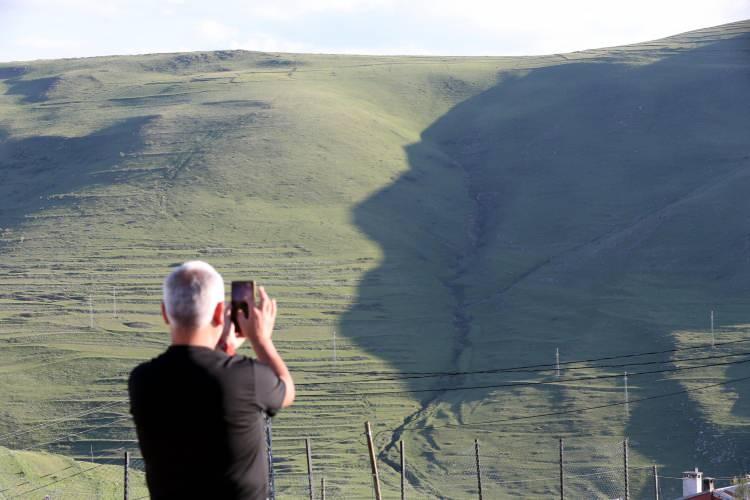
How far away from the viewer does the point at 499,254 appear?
9300cm

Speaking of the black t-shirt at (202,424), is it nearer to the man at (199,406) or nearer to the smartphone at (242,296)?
the man at (199,406)

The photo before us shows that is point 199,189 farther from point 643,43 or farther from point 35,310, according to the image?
point 643,43

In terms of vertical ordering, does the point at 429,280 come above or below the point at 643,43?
below

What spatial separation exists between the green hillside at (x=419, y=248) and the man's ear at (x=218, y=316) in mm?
44568

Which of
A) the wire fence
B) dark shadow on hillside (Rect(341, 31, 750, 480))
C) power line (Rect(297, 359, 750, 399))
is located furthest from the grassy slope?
dark shadow on hillside (Rect(341, 31, 750, 480))

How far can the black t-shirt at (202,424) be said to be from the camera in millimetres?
4336

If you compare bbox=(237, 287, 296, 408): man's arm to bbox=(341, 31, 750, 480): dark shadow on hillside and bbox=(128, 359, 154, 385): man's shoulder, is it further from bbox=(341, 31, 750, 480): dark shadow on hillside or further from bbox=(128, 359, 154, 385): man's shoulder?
bbox=(341, 31, 750, 480): dark shadow on hillside

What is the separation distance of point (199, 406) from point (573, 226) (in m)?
93.4

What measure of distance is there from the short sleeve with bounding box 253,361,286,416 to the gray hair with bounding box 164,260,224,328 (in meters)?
0.28

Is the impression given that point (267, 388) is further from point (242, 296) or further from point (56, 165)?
point (56, 165)

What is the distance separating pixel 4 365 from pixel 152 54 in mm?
125602

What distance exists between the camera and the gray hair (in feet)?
14.3

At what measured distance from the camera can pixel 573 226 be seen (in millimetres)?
96188

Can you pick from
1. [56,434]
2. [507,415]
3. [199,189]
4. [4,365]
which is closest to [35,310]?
[4,365]
